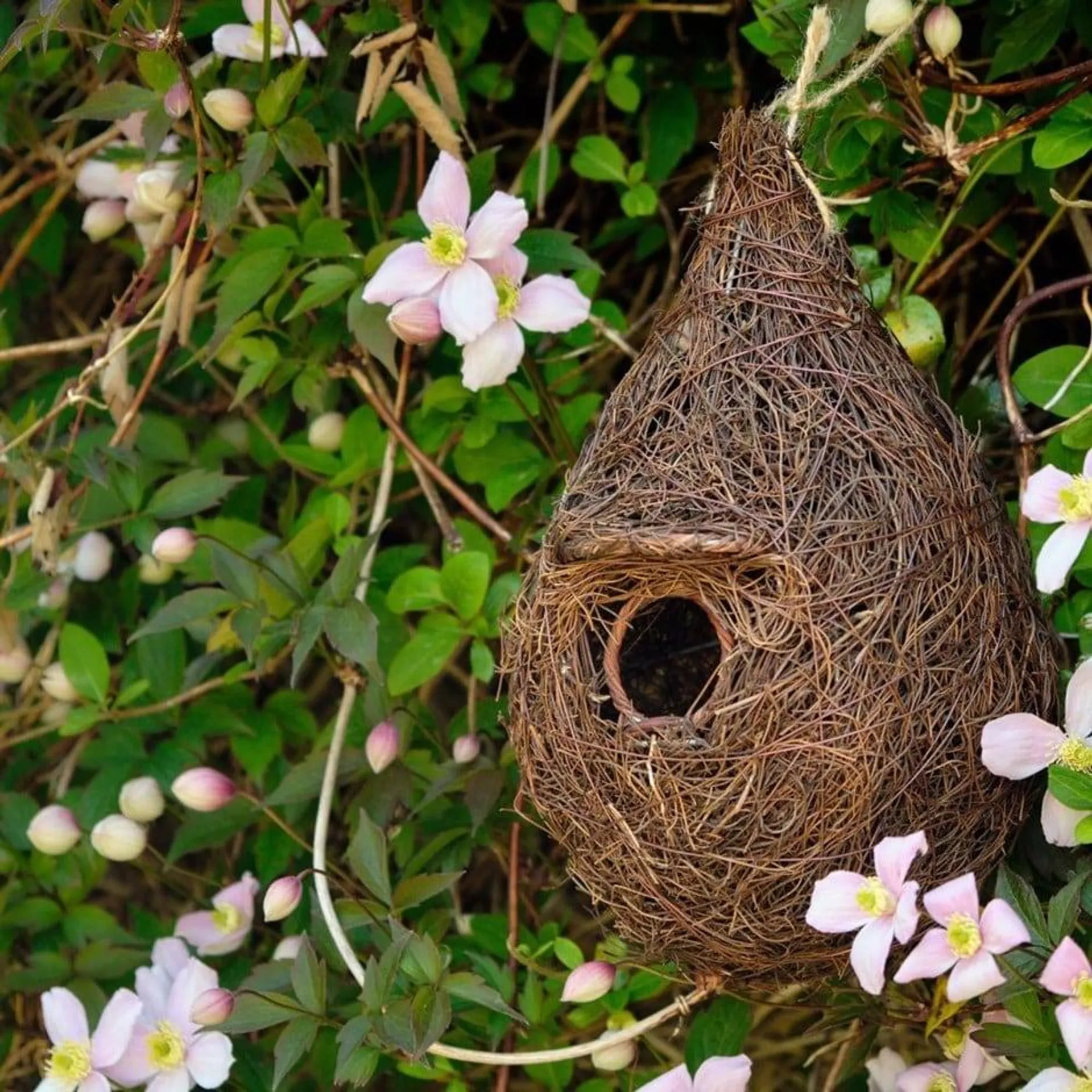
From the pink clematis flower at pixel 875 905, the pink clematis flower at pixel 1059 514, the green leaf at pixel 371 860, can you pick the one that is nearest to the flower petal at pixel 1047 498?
the pink clematis flower at pixel 1059 514

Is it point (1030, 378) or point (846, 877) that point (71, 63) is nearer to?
point (1030, 378)

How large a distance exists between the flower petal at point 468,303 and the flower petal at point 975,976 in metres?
0.58

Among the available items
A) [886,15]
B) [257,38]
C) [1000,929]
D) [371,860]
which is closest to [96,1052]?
[371,860]

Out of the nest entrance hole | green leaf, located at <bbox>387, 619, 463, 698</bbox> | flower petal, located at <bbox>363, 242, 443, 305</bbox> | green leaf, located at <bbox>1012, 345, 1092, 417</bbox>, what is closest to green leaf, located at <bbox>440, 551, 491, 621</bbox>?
green leaf, located at <bbox>387, 619, 463, 698</bbox>

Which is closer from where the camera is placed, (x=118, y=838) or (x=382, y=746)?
(x=382, y=746)

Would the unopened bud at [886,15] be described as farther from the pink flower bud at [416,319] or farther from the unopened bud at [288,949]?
the unopened bud at [288,949]

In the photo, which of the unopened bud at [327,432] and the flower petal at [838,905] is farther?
the unopened bud at [327,432]

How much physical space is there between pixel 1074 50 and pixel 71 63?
1079mm

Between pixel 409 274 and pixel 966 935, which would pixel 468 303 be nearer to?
pixel 409 274

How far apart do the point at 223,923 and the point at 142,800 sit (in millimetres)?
137

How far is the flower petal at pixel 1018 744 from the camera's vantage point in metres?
1.14

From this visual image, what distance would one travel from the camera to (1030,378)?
1.32 meters

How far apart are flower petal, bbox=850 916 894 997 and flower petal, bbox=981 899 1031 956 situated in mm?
60

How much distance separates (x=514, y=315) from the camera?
1.35 metres
